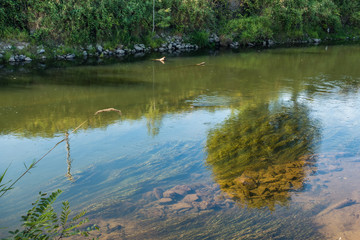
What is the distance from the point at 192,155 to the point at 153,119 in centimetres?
215

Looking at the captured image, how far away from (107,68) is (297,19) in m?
16.4

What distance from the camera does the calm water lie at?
4020 millimetres

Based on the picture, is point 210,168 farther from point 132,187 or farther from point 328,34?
point 328,34

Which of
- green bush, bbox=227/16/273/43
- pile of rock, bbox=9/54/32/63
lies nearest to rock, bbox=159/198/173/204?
pile of rock, bbox=9/54/32/63

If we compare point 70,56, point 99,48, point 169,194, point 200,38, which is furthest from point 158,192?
point 200,38

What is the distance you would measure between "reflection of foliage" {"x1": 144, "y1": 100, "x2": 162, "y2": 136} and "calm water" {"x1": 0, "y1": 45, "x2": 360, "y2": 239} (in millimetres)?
46

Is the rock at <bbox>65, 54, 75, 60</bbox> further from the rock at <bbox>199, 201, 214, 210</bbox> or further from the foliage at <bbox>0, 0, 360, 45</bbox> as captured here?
the rock at <bbox>199, 201, 214, 210</bbox>

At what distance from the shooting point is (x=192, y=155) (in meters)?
5.77

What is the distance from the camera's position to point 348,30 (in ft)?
98.4

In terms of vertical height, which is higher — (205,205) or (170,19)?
(170,19)

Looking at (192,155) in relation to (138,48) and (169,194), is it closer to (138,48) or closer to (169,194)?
(169,194)

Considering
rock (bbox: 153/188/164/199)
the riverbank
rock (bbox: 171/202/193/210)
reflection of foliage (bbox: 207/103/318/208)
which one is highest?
the riverbank

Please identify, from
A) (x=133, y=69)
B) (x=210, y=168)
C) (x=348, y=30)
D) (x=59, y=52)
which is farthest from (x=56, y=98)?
(x=348, y=30)

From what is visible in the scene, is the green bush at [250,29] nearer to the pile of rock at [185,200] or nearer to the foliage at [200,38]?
the foliage at [200,38]
